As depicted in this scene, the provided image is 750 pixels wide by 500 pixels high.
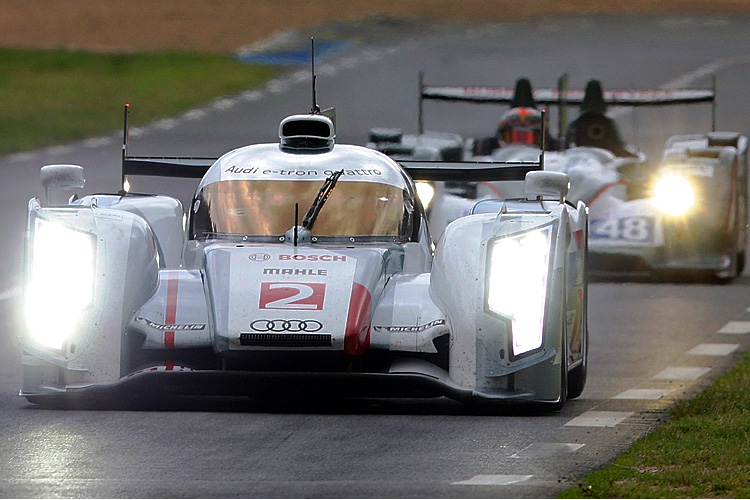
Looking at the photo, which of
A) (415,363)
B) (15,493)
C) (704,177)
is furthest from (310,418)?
(704,177)

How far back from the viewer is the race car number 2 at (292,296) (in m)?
8.75

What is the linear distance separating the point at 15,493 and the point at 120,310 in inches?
82.3

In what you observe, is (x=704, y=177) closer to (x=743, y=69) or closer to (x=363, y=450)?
(x=363, y=450)

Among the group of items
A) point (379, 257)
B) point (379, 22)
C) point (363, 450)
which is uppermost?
point (379, 22)

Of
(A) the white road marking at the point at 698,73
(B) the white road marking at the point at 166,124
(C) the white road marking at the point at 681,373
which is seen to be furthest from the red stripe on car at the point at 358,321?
(A) the white road marking at the point at 698,73

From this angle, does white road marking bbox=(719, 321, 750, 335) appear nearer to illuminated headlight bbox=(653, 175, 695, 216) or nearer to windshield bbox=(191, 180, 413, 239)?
illuminated headlight bbox=(653, 175, 695, 216)

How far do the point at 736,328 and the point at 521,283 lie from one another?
224 inches

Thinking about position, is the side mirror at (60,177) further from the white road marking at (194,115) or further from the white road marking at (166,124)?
the white road marking at (194,115)

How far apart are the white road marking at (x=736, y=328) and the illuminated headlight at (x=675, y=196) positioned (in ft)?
9.27

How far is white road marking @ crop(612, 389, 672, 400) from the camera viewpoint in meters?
10.3

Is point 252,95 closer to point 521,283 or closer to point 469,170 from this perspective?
point 469,170

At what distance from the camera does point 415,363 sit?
8.99 meters

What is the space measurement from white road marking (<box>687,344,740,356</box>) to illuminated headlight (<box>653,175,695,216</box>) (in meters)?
4.30

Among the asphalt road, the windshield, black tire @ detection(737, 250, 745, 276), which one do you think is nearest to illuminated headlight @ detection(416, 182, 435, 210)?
the asphalt road
